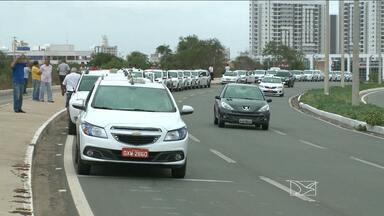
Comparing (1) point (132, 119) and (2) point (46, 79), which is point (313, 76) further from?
(1) point (132, 119)

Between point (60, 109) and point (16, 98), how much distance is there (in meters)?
3.72

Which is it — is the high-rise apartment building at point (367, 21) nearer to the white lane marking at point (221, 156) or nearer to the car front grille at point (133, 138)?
the white lane marking at point (221, 156)

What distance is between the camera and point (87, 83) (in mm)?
19688

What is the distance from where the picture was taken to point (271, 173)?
12742 mm

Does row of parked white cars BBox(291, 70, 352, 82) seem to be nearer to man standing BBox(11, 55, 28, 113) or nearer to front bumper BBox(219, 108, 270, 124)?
front bumper BBox(219, 108, 270, 124)

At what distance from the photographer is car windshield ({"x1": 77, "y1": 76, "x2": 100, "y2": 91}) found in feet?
63.9

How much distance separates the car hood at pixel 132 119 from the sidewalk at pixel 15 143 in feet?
4.81

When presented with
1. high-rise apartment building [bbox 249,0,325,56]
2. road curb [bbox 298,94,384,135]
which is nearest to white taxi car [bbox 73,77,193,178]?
road curb [bbox 298,94,384,135]

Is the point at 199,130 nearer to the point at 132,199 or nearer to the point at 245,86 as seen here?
the point at 245,86

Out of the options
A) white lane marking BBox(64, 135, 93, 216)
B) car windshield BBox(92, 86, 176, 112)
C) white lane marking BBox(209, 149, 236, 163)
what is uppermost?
car windshield BBox(92, 86, 176, 112)

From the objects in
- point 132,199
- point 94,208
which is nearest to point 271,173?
point 132,199

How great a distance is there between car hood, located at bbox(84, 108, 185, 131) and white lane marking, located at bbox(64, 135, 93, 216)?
999 millimetres

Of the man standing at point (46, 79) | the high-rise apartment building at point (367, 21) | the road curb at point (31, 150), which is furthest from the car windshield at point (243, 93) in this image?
the high-rise apartment building at point (367, 21)

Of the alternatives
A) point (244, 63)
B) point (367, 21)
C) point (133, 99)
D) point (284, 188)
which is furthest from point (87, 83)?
point (244, 63)
